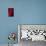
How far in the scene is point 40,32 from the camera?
2963mm

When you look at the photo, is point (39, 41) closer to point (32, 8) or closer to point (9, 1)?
point (32, 8)

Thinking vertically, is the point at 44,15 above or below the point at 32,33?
above

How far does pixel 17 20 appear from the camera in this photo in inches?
122

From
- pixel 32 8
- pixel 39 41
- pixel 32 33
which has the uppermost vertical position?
pixel 32 8

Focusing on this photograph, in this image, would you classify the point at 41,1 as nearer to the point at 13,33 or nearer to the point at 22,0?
the point at 22,0

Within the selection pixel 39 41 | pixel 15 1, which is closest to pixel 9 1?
pixel 15 1

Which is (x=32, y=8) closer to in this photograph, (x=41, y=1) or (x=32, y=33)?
(x=41, y=1)

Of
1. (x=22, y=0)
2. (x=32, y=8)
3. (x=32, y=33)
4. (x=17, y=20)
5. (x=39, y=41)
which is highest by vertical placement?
(x=22, y=0)

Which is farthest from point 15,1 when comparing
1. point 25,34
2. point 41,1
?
point 25,34

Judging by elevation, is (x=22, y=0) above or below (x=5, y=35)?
above

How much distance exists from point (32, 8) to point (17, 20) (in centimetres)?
47

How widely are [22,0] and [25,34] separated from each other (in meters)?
0.83

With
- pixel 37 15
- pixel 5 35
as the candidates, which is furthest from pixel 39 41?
pixel 5 35

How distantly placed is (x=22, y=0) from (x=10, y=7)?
0.34m
